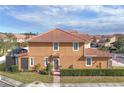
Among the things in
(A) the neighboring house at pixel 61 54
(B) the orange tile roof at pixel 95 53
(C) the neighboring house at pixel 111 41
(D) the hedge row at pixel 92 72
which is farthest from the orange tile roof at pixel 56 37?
(D) the hedge row at pixel 92 72

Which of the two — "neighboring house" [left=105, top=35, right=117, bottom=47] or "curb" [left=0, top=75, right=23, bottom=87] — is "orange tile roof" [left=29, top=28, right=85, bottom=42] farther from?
"curb" [left=0, top=75, right=23, bottom=87]

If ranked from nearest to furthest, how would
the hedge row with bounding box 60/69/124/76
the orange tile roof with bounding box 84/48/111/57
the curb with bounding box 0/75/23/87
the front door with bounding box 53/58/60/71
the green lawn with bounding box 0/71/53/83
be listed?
1. the curb with bounding box 0/75/23/87
2. the green lawn with bounding box 0/71/53/83
3. the hedge row with bounding box 60/69/124/76
4. the front door with bounding box 53/58/60/71
5. the orange tile roof with bounding box 84/48/111/57

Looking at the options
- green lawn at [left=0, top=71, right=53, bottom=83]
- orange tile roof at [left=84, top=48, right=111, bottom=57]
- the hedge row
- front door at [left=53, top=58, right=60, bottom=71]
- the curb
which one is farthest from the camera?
orange tile roof at [left=84, top=48, right=111, bottom=57]

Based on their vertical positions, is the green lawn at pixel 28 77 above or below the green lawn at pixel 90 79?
above

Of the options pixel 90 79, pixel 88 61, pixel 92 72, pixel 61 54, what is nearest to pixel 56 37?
pixel 61 54

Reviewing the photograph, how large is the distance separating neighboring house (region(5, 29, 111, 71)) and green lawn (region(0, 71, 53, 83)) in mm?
244

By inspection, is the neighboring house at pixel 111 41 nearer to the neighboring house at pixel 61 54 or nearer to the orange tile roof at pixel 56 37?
the neighboring house at pixel 61 54

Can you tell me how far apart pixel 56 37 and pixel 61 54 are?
34 cm

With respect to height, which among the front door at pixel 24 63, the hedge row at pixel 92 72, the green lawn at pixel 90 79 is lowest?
the green lawn at pixel 90 79

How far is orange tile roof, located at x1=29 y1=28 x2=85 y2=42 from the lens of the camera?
16.5 feet

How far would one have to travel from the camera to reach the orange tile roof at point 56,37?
5023mm

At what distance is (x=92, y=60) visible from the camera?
17.5 feet

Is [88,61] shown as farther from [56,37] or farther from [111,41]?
[56,37]

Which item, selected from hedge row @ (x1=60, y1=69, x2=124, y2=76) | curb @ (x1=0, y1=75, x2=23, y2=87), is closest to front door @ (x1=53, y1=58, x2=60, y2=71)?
hedge row @ (x1=60, y1=69, x2=124, y2=76)
